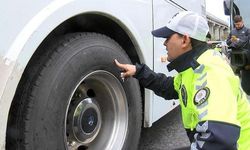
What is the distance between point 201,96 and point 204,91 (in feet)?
0.09

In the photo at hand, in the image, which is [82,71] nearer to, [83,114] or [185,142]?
[83,114]

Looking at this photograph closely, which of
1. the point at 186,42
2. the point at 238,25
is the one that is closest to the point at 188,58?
the point at 186,42

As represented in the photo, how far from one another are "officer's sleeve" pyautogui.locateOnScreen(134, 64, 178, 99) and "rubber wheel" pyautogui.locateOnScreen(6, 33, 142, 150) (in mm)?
97

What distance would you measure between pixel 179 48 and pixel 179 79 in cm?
25

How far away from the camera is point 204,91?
7.16ft

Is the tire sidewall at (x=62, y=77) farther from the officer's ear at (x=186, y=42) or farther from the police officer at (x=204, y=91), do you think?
the officer's ear at (x=186, y=42)

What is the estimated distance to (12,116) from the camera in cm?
229

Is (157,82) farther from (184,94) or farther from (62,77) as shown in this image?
(62,77)

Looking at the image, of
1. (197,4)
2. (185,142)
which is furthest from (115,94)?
(197,4)

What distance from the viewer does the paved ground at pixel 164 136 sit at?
169 inches

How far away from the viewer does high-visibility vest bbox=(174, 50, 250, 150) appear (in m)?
2.10

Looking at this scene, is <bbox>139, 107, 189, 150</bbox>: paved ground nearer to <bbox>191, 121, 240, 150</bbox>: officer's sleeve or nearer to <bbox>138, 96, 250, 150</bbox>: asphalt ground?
<bbox>138, 96, 250, 150</bbox>: asphalt ground

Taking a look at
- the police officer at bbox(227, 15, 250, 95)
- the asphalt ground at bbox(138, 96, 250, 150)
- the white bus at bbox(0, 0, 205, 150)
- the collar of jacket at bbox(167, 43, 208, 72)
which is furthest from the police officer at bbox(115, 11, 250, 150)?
the police officer at bbox(227, 15, 250, 95)

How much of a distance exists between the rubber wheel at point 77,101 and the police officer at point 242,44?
4.04 metres
